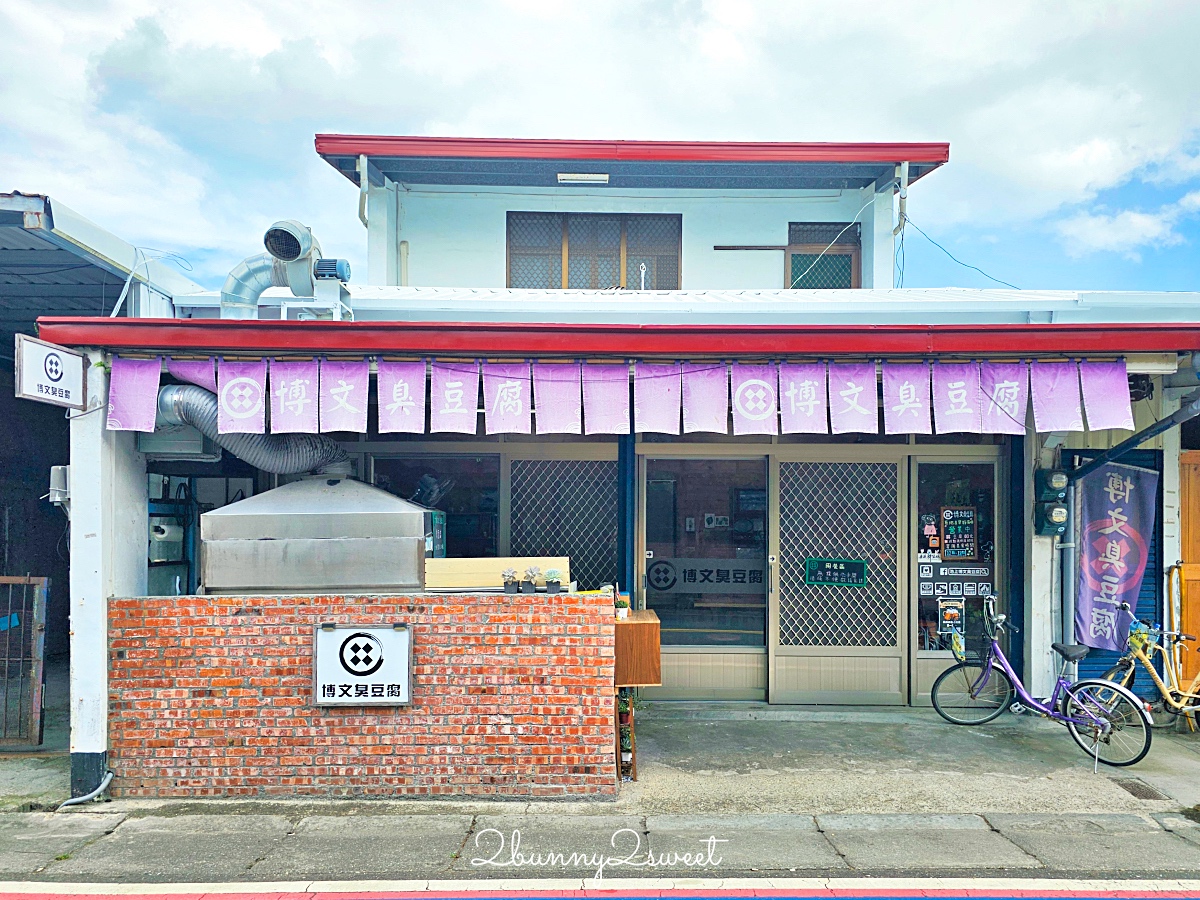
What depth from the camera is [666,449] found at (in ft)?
29.1

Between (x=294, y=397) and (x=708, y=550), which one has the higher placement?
(x=294, y=397)

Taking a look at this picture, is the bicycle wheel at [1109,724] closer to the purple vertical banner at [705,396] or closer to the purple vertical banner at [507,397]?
the purple vertical banner at [705,396]

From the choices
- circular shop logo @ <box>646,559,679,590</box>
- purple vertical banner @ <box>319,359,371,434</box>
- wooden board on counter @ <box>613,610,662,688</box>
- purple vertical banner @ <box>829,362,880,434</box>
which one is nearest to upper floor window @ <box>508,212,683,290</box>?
circular shop logo @ <box>646,559,679,590</box>

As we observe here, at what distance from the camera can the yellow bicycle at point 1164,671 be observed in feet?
25.5

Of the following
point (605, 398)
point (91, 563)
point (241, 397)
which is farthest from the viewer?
point (605, 398)

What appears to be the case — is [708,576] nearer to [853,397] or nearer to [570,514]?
[570,514]

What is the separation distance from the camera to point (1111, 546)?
8359 mm

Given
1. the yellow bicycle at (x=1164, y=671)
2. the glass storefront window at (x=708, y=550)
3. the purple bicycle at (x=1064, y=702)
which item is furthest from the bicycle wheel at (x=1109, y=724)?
the glass storefront window at (x=708, y=550)

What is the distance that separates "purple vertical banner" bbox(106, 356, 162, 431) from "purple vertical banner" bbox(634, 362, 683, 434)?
3850 millimetres

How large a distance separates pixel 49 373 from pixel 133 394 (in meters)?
0.61

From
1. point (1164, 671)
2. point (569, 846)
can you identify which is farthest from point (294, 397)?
point (1164, 671)

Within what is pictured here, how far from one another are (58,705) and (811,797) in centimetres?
813

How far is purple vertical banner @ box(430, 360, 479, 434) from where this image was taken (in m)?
6.59

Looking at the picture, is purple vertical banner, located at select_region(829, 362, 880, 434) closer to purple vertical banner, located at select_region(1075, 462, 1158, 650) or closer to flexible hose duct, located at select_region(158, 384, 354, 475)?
purple vertical banner, located at select_region(1075, 462, 1158, 650)
